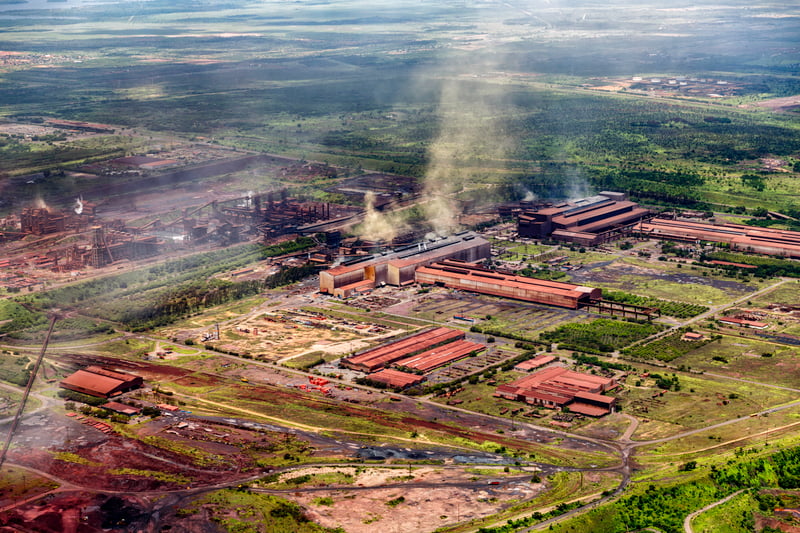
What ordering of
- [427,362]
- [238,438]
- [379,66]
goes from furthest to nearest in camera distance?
[379,66] < [427,362] < [238,438]

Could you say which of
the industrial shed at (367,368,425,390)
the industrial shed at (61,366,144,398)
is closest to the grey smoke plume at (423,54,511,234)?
the industrial shed at (367,368,425,390)

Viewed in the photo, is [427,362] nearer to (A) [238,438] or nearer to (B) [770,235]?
(A) [238,438]

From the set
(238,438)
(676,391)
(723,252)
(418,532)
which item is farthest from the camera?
(723,252)

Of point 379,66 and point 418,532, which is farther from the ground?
point 379,66

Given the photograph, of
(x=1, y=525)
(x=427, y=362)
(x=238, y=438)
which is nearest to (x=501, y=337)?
(x=427, y=362)

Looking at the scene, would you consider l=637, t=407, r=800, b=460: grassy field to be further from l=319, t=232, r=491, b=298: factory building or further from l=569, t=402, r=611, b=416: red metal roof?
l=319, t=232, r=491, b=298: factory building

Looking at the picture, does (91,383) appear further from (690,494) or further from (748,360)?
(748,360)
